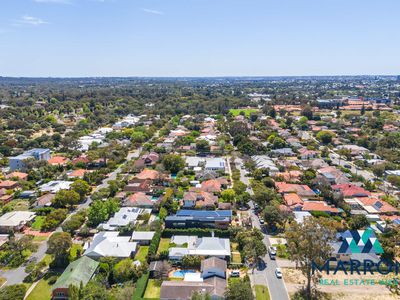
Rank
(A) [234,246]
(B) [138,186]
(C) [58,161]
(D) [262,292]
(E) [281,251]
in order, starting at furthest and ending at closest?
(C) [58,161], (B) [138,186], (A) [234,246], (E) [281,251], (D) [262,292]

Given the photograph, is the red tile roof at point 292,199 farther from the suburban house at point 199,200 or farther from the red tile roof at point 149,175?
the red tile roof at point 149,175

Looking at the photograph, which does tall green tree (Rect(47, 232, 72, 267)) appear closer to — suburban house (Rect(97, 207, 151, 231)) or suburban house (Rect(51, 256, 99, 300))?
suburban house (Rect(51, 256, 99, 300))

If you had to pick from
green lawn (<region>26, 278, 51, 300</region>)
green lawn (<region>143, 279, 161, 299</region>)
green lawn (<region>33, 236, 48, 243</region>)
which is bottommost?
green lawn (<region>33, 236, 48, 243</region>)

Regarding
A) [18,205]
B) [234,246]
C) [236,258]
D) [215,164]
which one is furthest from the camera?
[215,164]

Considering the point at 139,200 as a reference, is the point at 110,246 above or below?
above

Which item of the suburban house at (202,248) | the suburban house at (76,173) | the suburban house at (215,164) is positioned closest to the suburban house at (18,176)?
the suburban house at (76,173)

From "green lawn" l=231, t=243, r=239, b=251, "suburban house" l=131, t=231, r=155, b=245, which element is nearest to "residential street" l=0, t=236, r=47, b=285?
"suburban house" l=131, t=231, r=155, b=245

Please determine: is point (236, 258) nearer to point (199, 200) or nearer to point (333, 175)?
point (199, 200)

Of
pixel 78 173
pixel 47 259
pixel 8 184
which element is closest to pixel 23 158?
pixel 8 184
